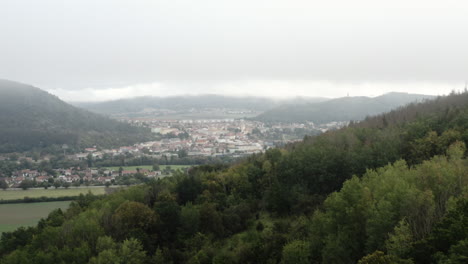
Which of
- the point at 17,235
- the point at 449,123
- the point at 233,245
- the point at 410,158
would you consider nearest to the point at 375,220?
the point at 233,245

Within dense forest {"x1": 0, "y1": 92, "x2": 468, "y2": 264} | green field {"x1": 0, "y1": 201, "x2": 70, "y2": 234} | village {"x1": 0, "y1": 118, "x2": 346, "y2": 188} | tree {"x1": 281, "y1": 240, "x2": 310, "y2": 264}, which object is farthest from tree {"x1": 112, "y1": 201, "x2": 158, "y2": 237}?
village {"x1": 0, "y1": 118, "x2": 346, "y2": 188}

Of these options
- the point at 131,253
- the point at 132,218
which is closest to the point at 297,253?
the point at 131,253

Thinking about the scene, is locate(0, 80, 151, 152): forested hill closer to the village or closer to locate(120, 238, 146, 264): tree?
the village

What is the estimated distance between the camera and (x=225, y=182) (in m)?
34.9

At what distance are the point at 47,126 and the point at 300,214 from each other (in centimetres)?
10912

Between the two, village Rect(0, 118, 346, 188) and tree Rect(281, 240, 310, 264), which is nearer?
tree Rect(281, 240, 310, 264)

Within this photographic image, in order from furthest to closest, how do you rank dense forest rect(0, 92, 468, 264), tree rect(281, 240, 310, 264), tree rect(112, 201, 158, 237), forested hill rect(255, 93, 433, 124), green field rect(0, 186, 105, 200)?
forested hill rect(255, 93, 433, 124)
green field rect(0, 186, 105, 200)
tree rect(112, 201, 158, 237)
tree rect(281, 240, 310, 264)
dense forest rect(0, 92, 468, 264)

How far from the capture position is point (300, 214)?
90.2ft

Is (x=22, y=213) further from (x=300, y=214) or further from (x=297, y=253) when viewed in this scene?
(x=297, y=253)

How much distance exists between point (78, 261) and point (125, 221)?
5089 mm

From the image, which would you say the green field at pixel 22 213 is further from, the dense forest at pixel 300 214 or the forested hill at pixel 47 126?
the forested hill at pixel 47 126

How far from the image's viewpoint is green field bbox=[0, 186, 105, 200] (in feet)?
160

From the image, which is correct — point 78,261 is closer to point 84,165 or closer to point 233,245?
point 233,245

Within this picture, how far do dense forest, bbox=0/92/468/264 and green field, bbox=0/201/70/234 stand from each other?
760 centimetres
